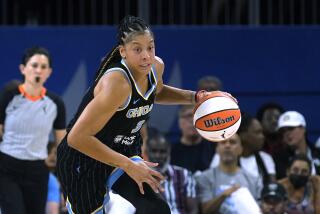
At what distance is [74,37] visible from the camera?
405 inches

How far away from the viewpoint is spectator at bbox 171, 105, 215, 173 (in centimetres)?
923

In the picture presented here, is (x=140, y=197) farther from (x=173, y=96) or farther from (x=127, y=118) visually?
(x=173, y=96)

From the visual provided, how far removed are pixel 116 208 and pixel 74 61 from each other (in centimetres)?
271

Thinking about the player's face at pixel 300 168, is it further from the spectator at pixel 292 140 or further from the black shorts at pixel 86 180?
the black shorts at pixel 86 180

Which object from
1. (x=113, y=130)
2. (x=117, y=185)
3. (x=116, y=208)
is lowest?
(x=116, y=208)

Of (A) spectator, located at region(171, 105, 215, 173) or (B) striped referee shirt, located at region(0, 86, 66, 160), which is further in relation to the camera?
(A) spectator, located at region(171, 105, 215, 173)

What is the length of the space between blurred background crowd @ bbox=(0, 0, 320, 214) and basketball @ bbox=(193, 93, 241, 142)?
9.80 ft

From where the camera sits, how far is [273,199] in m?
8.38

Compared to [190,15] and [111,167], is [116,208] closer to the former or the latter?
[111,167]

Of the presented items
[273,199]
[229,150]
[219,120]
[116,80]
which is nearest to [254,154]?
[229,150]

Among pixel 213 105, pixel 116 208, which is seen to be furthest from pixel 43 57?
pixel 213 105

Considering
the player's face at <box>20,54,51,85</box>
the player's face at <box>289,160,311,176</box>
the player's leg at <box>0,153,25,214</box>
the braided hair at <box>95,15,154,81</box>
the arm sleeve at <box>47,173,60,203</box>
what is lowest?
the arm sleeve at <box>47,173,60,203</box>

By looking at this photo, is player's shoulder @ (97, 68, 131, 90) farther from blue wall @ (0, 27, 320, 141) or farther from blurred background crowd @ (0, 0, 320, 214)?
blue wall @ (0, 27, 320, 141)

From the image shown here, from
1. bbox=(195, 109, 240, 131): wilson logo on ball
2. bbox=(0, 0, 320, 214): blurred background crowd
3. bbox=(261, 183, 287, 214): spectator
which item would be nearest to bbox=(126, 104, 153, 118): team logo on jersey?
bbox=(195, 109, 240, 131): wilson logo on ball
